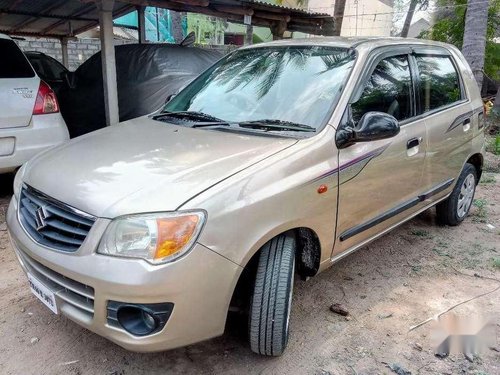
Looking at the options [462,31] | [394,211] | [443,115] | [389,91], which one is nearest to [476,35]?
[462,31]

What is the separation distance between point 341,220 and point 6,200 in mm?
3788

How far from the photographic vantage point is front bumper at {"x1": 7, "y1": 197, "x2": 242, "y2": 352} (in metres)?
2.01

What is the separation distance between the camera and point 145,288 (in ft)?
6.53

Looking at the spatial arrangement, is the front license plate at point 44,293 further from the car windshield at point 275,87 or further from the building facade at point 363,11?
the building facade at point 363,11

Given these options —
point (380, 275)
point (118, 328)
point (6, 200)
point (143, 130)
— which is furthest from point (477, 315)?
point (6, 200)

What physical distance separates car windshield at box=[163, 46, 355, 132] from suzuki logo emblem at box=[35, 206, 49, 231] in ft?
4.24

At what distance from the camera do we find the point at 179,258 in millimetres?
2035

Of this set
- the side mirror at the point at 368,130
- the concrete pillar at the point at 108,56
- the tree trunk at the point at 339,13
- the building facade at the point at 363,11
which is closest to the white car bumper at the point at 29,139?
the concrete pillar at the point at 108,56

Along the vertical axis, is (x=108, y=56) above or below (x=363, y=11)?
below

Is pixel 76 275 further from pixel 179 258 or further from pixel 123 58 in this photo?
pixel 123 58

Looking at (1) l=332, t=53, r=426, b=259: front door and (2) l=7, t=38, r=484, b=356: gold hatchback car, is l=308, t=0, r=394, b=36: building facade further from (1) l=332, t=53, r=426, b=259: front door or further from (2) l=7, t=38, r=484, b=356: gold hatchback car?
(2) l=7, t=38, r=484, b=356: gold hatchback car

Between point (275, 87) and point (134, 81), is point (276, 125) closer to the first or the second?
point (275, 87)

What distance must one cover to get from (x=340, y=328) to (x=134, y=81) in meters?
5.04

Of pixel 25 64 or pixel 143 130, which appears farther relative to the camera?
pixel 25 64
